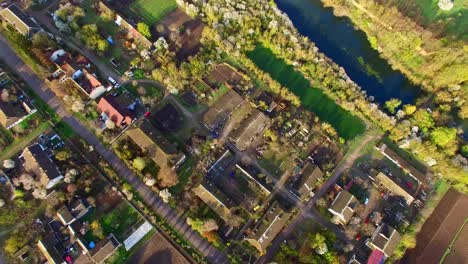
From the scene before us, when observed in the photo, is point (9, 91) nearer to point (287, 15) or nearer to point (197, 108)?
point (197, 108)

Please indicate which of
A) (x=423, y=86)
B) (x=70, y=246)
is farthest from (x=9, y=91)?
(x=423, y=86)

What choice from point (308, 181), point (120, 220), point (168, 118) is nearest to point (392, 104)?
point (308, 181)

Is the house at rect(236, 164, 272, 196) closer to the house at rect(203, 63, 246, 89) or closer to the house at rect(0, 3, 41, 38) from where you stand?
the house at rect(203, 63, 246, 89)

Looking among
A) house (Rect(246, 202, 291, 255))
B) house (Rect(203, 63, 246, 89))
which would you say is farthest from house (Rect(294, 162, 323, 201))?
house (Rect(203, 63, 246, 89))

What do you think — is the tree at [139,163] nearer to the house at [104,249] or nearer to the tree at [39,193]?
the house at [104,249]

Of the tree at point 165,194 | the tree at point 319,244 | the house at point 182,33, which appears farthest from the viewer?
the house at point 182,33

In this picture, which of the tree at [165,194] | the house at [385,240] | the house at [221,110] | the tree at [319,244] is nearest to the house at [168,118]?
the house at [221,110]

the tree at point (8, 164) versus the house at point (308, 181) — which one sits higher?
the house at point (308, 181)
